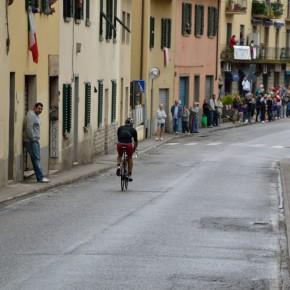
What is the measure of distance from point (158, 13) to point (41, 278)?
4361 centimetres

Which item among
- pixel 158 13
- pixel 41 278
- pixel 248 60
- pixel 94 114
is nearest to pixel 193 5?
pixel 158 13

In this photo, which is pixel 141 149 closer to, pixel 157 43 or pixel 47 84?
pixel 157 43

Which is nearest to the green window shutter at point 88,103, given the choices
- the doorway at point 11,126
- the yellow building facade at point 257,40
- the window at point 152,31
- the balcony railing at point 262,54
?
the doorway at point 11,126

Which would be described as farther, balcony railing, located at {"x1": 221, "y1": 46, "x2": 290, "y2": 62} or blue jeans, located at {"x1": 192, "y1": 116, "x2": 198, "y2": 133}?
balcony railing, located at {"x1": 221, "y1": 46, "x2": 290, "y2": 62}

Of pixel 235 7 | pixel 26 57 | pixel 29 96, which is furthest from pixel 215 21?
pixel 26 57

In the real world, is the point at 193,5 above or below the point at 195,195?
above

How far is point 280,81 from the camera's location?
82.8 metres

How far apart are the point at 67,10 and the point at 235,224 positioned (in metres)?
15.2

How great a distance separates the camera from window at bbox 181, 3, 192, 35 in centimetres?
5928

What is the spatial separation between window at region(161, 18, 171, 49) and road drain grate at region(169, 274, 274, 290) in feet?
143

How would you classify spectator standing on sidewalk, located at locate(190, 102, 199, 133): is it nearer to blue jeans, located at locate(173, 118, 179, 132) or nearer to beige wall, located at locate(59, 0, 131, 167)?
blue jeans, located at locate(173, 118, 179, 132)

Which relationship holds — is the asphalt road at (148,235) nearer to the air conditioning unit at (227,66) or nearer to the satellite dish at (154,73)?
the satellite dish at (154,73)

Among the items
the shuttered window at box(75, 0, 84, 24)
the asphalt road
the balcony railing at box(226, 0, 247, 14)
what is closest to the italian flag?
the asphalt road

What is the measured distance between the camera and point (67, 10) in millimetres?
32594
